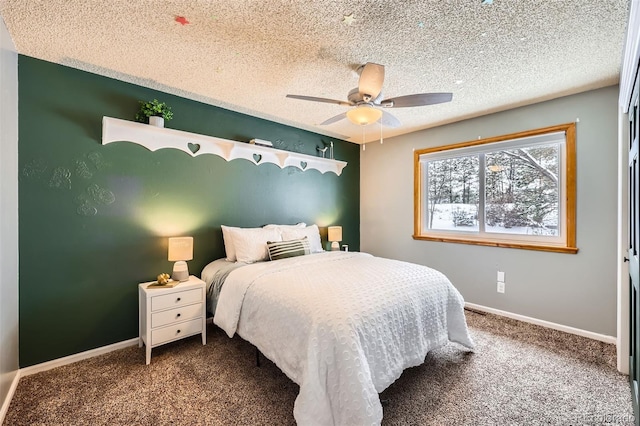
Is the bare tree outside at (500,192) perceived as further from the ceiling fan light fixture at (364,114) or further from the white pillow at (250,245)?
the white pillow at (250,245)

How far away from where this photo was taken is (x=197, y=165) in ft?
9.57

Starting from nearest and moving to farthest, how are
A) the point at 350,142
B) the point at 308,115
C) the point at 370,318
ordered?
the point at 370,318 < the point at 308,115 < the point at 350,142

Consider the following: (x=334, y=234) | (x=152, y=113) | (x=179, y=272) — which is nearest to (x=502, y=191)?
(x=334, y=234)

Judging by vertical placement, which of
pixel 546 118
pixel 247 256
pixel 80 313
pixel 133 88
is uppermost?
pixel 133 88

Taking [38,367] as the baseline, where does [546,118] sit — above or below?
above

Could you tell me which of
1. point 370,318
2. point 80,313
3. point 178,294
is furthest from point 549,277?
point 80,313

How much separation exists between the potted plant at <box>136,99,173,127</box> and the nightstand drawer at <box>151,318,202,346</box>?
1.82 meters

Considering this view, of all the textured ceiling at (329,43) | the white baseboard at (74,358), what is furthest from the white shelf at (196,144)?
the white baseboard at (74,358)

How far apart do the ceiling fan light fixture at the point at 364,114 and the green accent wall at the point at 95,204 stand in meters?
1.67

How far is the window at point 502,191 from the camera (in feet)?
9.37

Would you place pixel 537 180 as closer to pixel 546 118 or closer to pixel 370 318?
pixel 546 118

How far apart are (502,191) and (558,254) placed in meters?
0.87

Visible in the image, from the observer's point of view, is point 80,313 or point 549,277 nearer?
point 80,313

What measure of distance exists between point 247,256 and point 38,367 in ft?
5.74
